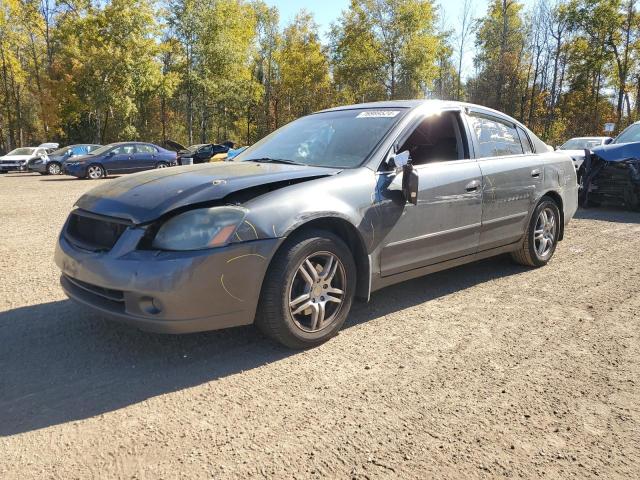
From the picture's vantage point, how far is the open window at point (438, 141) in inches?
166

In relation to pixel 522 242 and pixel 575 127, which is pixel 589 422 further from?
pixel 575 127

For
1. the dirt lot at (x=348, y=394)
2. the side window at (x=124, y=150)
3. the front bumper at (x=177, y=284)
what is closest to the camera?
the dirt lot at (x=348, y=394)

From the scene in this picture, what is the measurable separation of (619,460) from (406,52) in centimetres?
3874

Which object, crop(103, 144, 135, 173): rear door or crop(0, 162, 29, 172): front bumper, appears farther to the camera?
crop(0, 162, 29, 172): front bumper

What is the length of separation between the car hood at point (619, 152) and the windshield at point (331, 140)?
7365mm

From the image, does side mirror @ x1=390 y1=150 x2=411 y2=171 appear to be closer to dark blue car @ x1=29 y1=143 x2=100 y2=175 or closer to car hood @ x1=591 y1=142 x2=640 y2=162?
car hood @ x1=591 y1=142 x2=640 y2=162

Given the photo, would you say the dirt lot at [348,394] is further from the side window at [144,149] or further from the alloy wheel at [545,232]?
the side window at [144,149]

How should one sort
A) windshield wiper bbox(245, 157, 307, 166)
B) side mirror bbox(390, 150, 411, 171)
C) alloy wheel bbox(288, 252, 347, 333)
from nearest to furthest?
1. alloy wheel bbox(288, 252, 347, 333)
2. side mirror bbox(390, 150, 411, 171)
3. windshield wiper bbox(245, 157, 307, 166)

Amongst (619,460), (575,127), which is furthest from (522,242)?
(575,127)

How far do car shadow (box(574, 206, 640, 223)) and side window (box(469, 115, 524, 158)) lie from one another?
4.83 meters

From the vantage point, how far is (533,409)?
2623 mm

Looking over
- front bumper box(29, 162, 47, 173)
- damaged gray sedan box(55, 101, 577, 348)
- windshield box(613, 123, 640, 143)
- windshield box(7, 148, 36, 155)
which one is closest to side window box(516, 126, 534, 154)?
damaged gray sedan box(55, 101, 577, 348)

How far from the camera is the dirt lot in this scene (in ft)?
7.22

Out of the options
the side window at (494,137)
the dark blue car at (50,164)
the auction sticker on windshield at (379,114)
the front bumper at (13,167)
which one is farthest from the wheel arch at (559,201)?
the front bumper at (13,167)
